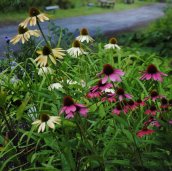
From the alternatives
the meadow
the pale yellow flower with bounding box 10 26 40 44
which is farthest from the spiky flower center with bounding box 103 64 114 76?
the pale yellow flower with bounding box 10 26 40 44

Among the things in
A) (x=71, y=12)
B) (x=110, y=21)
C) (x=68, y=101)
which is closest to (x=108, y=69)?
(x=68, y=101)

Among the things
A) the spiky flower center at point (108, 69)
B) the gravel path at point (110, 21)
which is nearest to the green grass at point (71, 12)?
the gravel path at point (110, 21)

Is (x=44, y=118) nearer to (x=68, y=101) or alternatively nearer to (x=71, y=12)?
(x=68, y=101)

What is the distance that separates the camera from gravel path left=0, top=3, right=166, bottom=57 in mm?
4382

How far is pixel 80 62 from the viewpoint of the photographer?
3.82m

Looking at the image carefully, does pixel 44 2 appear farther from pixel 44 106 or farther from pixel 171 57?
pixel 44 106

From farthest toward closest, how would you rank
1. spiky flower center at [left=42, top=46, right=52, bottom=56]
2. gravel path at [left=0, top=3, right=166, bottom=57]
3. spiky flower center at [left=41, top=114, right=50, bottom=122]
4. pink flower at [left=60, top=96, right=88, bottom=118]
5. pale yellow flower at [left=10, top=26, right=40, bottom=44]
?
→ 1. gravel path at [left=0, top=3, right=166, bottom=57]
2. pale yellow flower at [left=10, top=26, right=40, bottom=44]
3. spiky flower center at [left=42, top=46, right=52, bottom=56]
4. spiky flower center at [left=41, top=114, right=50, bottom=122]
5. pink flower at [left=60, top=96, right=88, bottom=118]

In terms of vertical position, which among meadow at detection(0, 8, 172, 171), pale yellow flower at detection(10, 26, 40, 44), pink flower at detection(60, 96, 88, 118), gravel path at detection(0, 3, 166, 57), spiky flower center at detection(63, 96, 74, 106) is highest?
pale yellow flower at detection(10, 26, 40, 44)

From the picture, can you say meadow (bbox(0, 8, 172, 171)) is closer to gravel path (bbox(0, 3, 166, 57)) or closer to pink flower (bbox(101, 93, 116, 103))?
pink flower (bbox(101, 93, 116, 103))

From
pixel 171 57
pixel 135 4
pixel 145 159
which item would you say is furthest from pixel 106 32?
pixel 145 159

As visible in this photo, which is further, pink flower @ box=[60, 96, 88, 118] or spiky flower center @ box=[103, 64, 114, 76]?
spiky flower center @ box=[103, 64, 114, 76]

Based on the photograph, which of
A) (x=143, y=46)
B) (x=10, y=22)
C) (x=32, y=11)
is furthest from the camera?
(x=143, y=46)

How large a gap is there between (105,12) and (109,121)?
387 cm

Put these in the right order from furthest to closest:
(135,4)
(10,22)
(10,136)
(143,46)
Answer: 1. (135,4)
2. (143,46)
3. (10,22)
4. (10,136)
